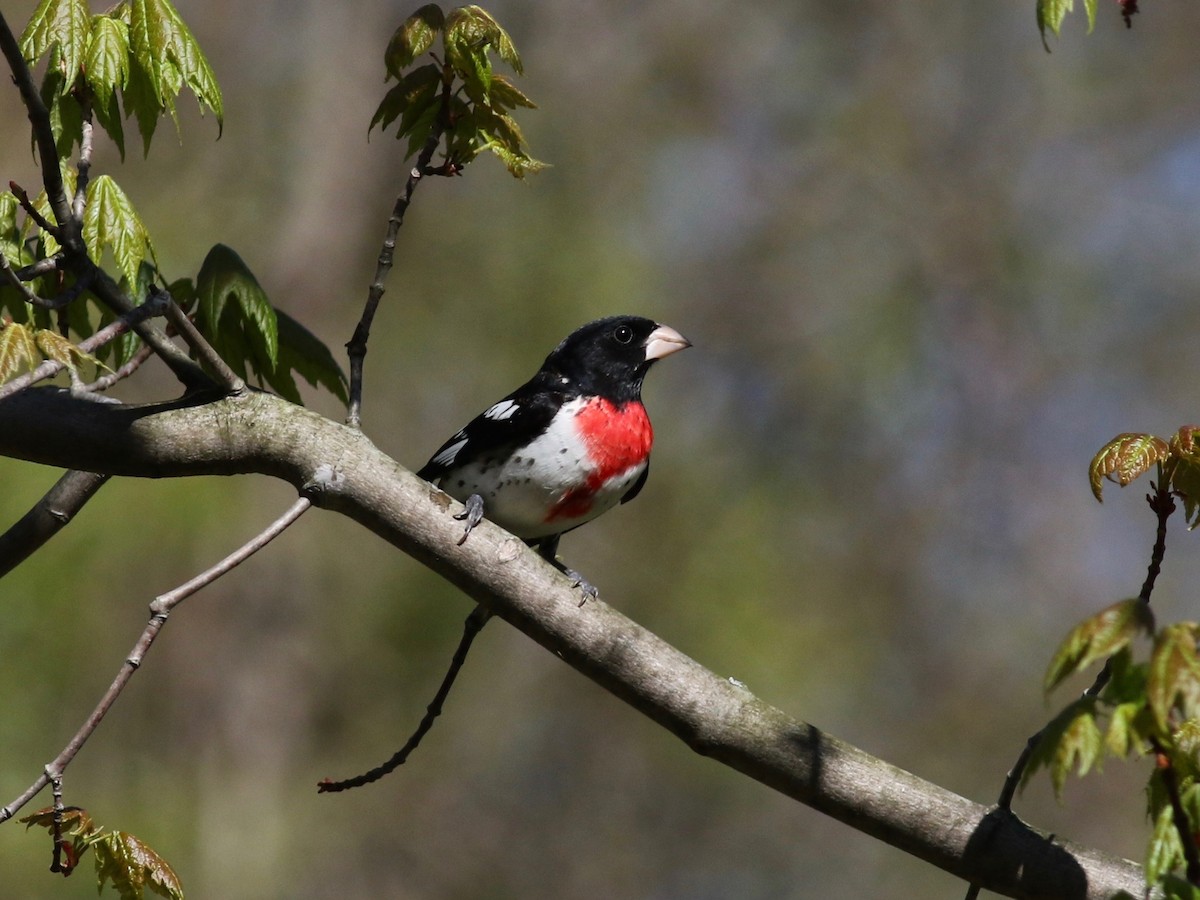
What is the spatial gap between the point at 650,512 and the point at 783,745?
695cm

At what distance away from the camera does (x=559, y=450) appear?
4023 mm

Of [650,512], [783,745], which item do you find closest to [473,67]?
[783,745]

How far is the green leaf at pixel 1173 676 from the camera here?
1.54 meters

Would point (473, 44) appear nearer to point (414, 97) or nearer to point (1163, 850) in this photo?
point (414, 97)

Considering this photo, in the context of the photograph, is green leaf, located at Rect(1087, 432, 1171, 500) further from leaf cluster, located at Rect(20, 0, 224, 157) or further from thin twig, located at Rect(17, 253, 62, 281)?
thin twig, located at Rect(17, 253, 62, 281)

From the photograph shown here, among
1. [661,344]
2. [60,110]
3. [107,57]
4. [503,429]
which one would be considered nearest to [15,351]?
[107,57]

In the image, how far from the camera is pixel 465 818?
944 cm

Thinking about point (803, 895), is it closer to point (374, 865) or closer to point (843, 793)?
point (374, 865)

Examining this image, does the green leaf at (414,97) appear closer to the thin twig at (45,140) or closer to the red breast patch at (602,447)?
the thin twig at (45,140)

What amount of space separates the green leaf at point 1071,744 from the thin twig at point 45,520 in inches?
86.8

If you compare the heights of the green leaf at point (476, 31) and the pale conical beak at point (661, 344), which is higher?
the pale conical beak at point (661, 344)

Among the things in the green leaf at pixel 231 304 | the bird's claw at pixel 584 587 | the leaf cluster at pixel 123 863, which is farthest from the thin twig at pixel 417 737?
the green leaf at pixel 231 304

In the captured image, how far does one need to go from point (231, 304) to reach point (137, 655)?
0.99 m

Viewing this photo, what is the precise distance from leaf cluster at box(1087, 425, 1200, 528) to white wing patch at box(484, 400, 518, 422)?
6.78 feet
